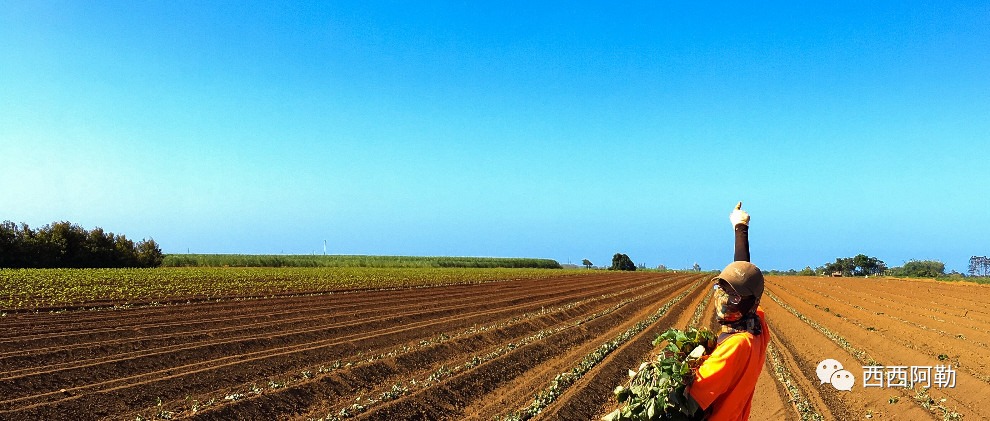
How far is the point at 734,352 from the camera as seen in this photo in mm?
2732

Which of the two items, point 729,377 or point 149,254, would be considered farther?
point 149,254

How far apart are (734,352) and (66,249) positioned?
5789 centimetres

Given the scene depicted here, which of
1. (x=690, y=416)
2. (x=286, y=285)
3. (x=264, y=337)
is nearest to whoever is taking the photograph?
(x=690, y=416)

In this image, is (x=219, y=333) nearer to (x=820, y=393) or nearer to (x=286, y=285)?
(x=820, y=393)

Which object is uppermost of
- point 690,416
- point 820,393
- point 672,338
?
point 672,338

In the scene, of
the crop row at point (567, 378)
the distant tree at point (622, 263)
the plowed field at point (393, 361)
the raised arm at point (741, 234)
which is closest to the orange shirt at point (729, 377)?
the raised arm at point (741, 234)

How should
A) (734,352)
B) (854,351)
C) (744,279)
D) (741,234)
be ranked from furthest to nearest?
(854,351), (741,234), (744,279), (734,352)

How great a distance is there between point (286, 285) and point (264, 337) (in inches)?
683

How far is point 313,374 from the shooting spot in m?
10.9

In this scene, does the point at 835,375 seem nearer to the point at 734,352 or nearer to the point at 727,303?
the point at 727,303

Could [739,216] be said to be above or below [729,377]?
above

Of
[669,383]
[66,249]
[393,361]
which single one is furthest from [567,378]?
[66,249]

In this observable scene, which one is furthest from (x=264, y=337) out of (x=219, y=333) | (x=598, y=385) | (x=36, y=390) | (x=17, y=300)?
(x=17, y=300)

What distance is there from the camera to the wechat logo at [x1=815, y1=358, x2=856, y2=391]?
11.5 m
